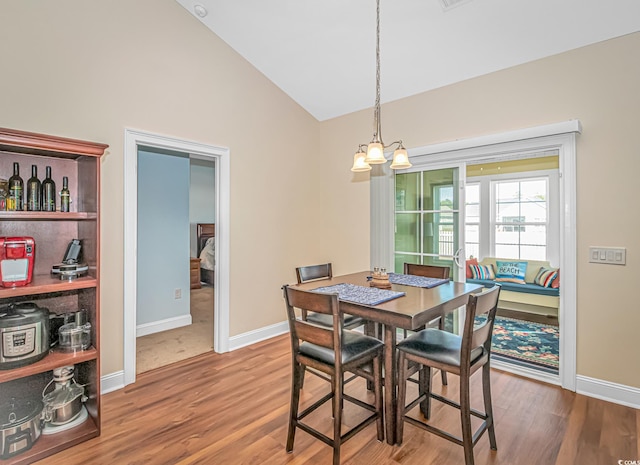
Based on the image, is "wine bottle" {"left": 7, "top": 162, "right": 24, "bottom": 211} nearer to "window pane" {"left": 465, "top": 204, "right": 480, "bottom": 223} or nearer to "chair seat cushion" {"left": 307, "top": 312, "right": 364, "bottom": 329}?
"chair seat cushion" {"left": 307, "top": 312, "right": 364, "bottom": 329}

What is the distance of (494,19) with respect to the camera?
2479 millimetres

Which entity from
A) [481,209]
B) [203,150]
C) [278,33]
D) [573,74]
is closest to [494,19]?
[573,74]

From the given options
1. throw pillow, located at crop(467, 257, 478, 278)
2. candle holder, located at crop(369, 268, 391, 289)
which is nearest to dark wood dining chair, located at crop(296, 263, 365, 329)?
candle holder, located at crop(369, 268, 391, 289)

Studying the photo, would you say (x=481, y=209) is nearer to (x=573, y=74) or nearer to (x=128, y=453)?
(x=573, y=74)

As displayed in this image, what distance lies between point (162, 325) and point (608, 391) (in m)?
4.34

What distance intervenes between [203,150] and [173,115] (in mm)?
386

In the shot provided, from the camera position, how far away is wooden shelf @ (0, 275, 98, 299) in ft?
6.12

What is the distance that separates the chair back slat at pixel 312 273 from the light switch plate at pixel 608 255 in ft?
6.68

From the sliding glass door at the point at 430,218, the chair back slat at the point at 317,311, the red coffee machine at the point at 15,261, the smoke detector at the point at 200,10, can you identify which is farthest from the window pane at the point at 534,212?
the red coffee machine at the point at 15,261

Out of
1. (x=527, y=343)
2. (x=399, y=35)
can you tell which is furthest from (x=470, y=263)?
(x=399, y=35)

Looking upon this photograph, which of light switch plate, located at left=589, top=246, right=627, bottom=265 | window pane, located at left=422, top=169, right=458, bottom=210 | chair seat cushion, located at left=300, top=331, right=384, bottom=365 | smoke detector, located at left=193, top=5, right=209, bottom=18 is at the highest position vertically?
smoke detector, located at left=193, top=5, right=209, bottom=18

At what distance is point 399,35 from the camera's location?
280 cm

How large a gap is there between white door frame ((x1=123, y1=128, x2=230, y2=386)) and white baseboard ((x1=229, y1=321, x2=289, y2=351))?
10 cm

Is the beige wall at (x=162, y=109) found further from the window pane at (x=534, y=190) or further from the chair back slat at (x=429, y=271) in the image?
the window pane at (x=534, y=190)
